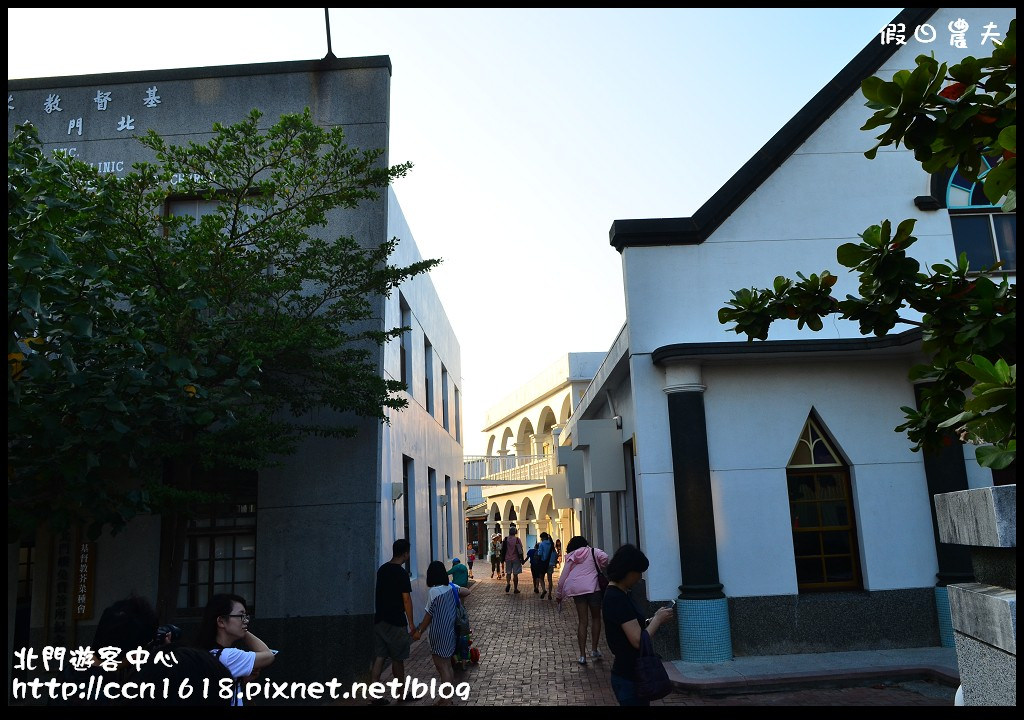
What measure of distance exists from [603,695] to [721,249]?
627 centimetres

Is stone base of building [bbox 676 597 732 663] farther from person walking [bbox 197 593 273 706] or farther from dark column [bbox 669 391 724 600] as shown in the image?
person walking [bbox 197 593 273 706]

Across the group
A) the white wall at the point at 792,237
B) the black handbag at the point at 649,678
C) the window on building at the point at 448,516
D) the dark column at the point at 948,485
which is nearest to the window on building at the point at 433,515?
the window on building at the point at 448,516

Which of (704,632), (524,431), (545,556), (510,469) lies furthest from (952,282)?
(524,431)

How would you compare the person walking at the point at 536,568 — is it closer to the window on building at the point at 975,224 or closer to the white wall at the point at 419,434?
the white wall at the point at 419,434

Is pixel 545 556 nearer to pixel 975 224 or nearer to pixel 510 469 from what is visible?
pixel 975 224

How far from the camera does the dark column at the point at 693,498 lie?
33.3ft

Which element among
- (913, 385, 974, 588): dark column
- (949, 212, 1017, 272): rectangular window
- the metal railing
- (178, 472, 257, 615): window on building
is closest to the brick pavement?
Result: (913, 385, 974, 588): dark column

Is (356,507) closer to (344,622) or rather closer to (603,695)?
(344,622)

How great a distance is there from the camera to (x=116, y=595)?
10.5m

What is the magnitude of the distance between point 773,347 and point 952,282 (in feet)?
21.4

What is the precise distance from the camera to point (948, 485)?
10531 mm
